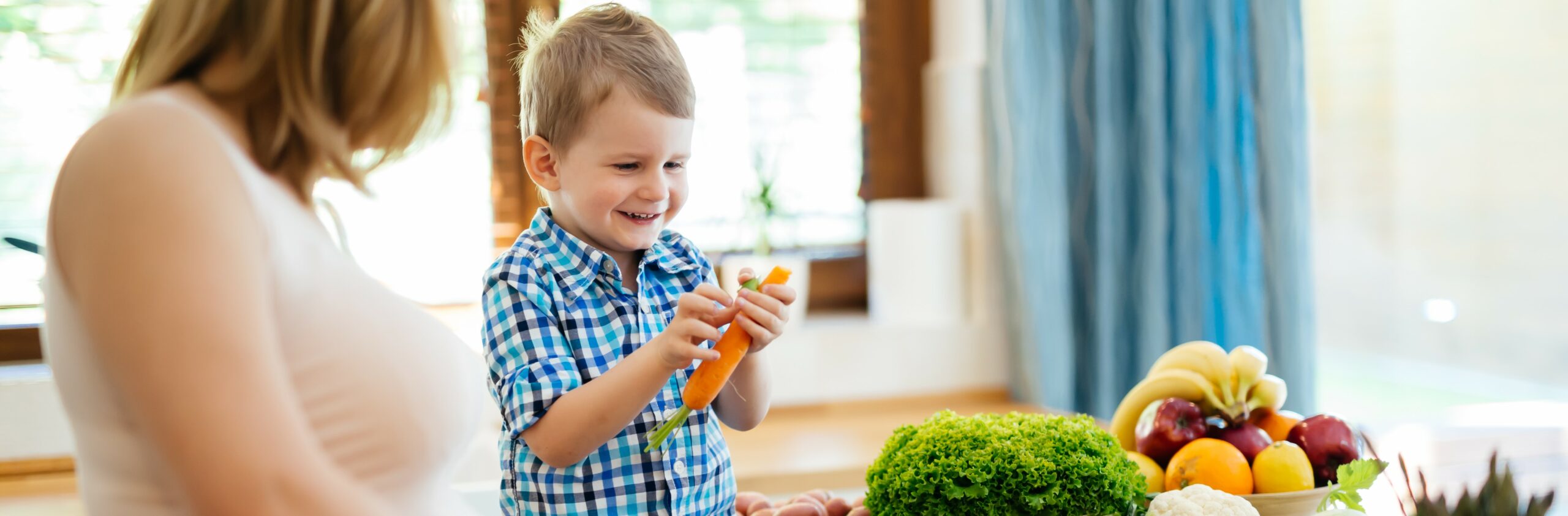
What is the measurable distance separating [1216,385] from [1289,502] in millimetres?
212

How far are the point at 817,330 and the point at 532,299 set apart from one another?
1.44 m

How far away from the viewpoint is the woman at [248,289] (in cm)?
55

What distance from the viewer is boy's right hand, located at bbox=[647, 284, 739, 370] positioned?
964mm

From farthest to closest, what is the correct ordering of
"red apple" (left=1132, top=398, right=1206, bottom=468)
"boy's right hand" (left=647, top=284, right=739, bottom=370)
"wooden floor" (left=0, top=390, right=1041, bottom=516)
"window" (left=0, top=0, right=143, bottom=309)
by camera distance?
"window" (left=0, top=0, right=143, bottom=309) < "wooden floor" (left=0, top=390, right=1041, bottom=516) < "red apple" (left=1132, top=398, right=1206, bottom=468) < "boy's right hand" (left=647, top=284, right=739, bottom=370)

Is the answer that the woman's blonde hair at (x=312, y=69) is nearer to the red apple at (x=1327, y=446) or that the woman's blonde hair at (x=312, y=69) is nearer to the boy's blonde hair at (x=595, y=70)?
the boy's blonde hair at (x=595, y=70)

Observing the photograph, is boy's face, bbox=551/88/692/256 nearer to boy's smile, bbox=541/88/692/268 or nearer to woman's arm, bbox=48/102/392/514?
boy's smile, bbox=541/88/692/268

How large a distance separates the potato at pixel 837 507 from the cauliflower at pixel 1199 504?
0.37 meters

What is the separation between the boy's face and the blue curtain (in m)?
1.43

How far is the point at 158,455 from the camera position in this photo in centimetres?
64

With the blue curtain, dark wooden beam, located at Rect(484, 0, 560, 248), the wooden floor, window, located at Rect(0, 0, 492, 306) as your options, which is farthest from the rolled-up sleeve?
the blue curtain

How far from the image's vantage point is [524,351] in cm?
106

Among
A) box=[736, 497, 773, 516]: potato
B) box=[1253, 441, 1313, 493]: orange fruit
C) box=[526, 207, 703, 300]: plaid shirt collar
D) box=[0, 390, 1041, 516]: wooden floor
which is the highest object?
box=[526, 207, 703, 300]: plaid shirt collar

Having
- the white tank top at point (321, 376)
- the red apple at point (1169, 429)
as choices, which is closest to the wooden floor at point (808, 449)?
the red apple at point (1169, 429)

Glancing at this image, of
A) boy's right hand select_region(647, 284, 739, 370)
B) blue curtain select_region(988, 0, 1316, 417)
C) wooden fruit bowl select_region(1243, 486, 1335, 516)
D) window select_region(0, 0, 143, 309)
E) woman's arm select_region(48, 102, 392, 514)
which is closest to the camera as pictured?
woman's arm select_region(48, 102, 392, 514)
